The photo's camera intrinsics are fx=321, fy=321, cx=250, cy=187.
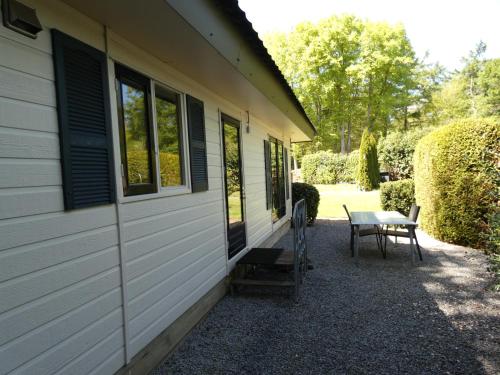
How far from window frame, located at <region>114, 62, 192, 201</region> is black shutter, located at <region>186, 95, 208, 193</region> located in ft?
0.23

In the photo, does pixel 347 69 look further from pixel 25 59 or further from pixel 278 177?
pixel 25 59

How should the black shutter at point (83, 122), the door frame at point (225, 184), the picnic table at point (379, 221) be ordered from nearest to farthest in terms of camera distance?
the black shutter at point (83, 122) → the door frame at point (225, 184) → the picnic table at point (379, 221)

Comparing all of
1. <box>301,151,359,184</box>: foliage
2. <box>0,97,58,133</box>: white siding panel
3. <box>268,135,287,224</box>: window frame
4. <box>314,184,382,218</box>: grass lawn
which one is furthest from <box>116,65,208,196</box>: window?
<box>301,151,359,184</box>: foliage

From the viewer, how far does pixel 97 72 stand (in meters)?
2.02

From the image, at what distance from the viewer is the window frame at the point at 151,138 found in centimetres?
230

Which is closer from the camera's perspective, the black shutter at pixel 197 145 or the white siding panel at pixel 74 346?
the white siding panel at pixel 74 346

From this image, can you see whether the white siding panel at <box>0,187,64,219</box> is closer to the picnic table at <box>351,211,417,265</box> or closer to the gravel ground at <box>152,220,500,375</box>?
the gravel ground at <box>152,220,500,375</box>

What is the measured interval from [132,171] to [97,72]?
0.73 m

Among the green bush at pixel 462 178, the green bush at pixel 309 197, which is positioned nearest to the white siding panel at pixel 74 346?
the green bush at pixel 462 178

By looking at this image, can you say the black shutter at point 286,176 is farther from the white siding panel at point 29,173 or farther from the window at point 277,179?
the white siding panel at point 29,173

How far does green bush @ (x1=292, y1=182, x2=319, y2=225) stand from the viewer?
9062mm

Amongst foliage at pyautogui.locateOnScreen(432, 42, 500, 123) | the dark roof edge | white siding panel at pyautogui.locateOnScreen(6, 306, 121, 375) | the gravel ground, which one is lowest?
the gravel ground

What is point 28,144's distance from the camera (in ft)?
5.15

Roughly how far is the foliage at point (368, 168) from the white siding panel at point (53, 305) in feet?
56.1
